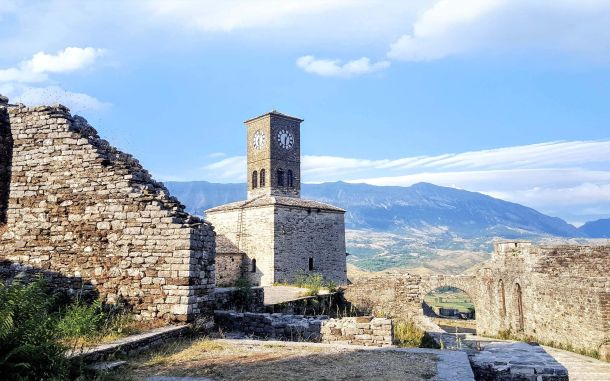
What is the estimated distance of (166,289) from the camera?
9.96m

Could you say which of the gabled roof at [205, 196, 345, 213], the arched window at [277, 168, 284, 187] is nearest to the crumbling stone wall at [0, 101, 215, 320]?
the gabled roof at [205, 196, 345, 213]

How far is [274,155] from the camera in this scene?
139 ft

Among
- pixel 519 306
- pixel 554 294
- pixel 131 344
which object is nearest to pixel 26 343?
pixel 131 344

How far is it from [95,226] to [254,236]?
22704 millimetres

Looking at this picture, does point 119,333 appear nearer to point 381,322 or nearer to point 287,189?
point 381,322

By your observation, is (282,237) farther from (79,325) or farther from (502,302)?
(79,325)

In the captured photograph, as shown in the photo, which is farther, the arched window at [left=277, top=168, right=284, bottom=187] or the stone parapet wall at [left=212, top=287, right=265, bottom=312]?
the arched window at [left=277, top=168, right=284, bottom=187]

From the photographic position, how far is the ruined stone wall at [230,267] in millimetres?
32969

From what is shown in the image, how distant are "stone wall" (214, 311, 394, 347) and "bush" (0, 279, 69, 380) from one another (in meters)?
5.13

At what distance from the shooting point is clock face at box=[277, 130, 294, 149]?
1710 inches

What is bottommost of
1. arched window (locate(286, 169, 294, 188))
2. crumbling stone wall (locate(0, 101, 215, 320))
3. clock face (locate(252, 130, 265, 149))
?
crumbling stone wall (locate(0, 101, 215, 320))

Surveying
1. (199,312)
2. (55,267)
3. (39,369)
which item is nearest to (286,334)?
(199,312)

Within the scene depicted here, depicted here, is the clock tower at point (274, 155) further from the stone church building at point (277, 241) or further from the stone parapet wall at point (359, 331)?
the stone parapet wall at point (359, 331)

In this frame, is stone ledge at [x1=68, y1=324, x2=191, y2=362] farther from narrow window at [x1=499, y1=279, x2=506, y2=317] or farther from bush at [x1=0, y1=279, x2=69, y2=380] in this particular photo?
narrow window at [x1=499, y1=279, x2=506, y2=317]
